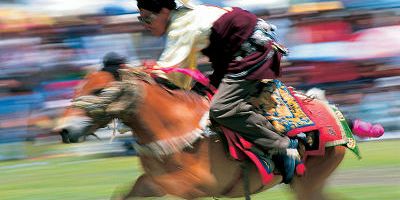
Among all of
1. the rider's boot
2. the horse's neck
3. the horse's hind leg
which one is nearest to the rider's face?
the horse's neck

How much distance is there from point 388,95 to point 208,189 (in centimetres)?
832

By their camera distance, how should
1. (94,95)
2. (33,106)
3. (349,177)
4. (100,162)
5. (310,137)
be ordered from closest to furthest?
(94,95) < (310,137) < (349,177) < (100,162) < (33,106)

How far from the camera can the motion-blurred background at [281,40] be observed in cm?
1352

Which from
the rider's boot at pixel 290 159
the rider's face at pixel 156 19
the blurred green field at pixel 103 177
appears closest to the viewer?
the rider's face at pixel 156 19

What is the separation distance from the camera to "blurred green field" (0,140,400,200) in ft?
29.1

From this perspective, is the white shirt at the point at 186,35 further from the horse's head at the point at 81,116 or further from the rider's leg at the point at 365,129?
the rider's leg at the point at 365,129

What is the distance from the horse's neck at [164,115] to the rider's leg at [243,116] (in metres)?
0.17

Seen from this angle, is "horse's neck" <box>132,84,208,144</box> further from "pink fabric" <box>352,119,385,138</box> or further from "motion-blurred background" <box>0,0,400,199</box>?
"motion-blurred background" <box>0,0,400,199</box>

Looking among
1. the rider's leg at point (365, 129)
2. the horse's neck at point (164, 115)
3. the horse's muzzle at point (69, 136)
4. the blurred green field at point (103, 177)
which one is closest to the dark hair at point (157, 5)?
the horse's neck at point (164, 115)

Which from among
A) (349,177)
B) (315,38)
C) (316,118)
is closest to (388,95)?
(315,38)

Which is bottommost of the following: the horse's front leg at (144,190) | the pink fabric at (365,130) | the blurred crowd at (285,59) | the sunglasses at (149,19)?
the blurred crowd at (285,59)

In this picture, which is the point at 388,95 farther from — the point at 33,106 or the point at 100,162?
the point at 33,106

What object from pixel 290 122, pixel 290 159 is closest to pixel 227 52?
pixel 290 122

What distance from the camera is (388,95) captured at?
45.0 ft
